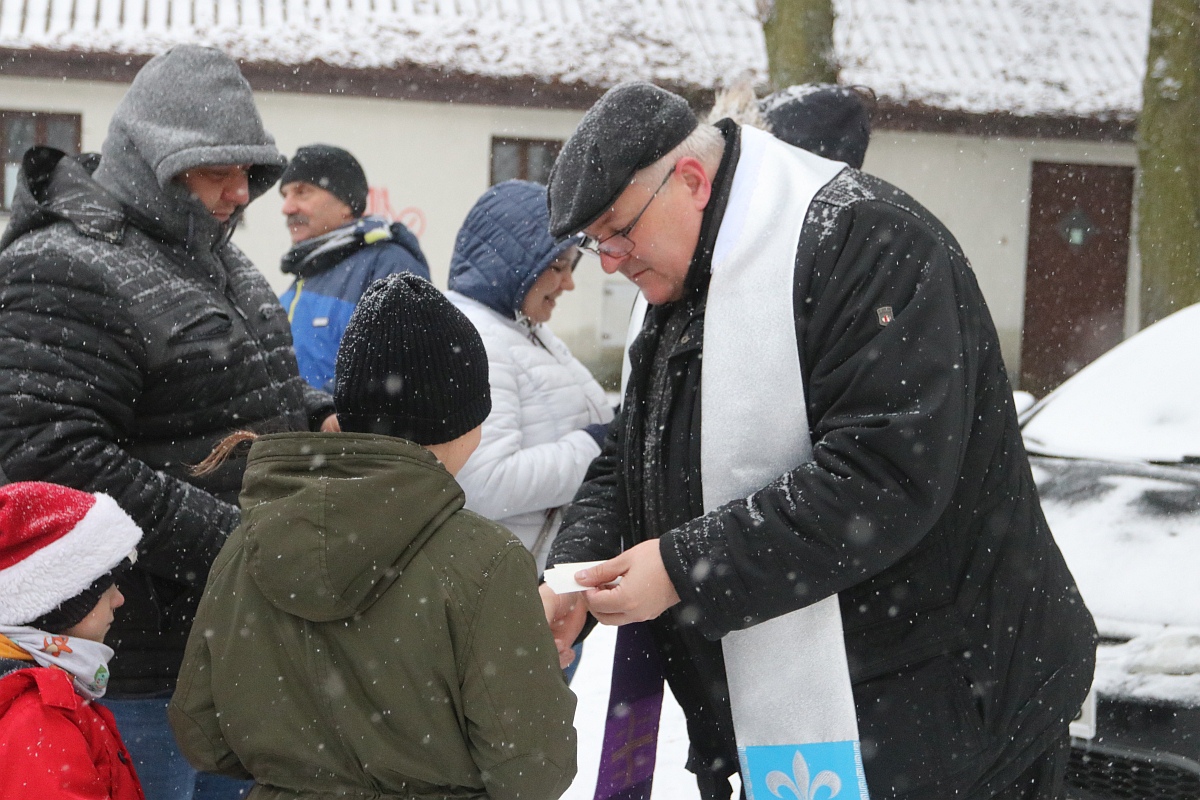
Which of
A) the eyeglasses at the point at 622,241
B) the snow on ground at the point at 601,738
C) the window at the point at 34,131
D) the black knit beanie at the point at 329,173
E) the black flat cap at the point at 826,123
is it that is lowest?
the snow on ground at the point at 601,738

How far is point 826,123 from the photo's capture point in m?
3.39

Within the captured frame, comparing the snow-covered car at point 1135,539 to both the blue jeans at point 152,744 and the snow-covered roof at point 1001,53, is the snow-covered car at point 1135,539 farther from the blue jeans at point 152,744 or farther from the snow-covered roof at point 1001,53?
the snow-covered roof at point 1001,53

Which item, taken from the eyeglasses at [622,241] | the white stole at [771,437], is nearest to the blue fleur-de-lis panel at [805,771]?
the white stole at [771,437]

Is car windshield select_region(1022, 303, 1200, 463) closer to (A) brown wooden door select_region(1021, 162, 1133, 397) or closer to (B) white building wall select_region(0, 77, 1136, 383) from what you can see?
(B) white building wall select_region(0, 77, 1136, 383)

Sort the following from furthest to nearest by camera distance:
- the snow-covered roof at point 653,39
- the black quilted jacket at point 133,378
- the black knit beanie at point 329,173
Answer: the snow-covered roof at point 653,39, the black knit beanie at point 329,173, the black quilted jacket at point 133,378

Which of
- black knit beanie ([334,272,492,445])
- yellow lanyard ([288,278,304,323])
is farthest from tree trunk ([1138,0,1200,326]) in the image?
black knit beanie ([334,272,492,445])

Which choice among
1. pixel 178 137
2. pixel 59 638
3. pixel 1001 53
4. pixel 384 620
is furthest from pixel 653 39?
pixel 384 620

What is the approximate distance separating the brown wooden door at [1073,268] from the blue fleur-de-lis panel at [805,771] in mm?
14415

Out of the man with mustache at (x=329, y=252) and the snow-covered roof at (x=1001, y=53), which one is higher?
the snow-covered roof at (x=1001, y=53)

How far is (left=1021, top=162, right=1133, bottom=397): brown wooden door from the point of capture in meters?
15.4

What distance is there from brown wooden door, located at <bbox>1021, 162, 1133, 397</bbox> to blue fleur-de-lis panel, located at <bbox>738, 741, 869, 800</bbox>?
14.4 meters

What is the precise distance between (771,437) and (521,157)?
12558 mm

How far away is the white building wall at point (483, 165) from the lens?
1319 cm

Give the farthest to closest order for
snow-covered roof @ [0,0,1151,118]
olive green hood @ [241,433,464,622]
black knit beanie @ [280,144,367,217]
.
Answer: snow-covered roof @ [0,0,1151,118]
black knit beanie @ [280,144,367,217]
olive green hood @ [241,433,464,622]
